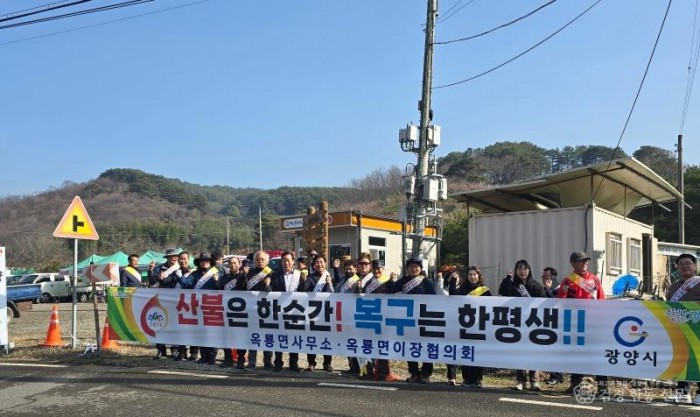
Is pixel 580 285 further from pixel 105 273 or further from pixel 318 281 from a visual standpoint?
pixel 105 273

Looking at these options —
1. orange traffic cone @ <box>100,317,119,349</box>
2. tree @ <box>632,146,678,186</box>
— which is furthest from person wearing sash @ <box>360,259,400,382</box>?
tree @ <box>632,146,678,186</box>

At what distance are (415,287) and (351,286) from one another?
1168 mm

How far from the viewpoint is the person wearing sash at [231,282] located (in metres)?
9.21

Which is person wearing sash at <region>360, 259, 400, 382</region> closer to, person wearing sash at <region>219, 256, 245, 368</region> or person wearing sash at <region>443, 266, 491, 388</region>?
person wearing sash at <region>443, 266, 491, 388</region>

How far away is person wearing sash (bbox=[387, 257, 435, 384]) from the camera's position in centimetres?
809

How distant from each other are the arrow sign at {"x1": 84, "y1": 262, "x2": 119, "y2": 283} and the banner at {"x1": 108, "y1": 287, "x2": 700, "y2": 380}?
1.10 feet

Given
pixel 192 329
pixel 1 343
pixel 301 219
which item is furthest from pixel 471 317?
pixel 301 219

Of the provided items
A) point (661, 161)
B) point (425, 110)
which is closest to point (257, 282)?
point (425, 110)

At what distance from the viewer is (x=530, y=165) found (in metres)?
82.3

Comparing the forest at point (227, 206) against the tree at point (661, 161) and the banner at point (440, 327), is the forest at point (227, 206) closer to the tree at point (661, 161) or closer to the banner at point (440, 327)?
the tree at point (661, 161)

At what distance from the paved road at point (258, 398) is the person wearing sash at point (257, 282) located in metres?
0.54

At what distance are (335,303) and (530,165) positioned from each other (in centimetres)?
7832

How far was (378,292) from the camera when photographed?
849 cm

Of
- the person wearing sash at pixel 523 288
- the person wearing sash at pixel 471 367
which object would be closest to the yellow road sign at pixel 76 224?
the person wearing sash at pixel 471 367
